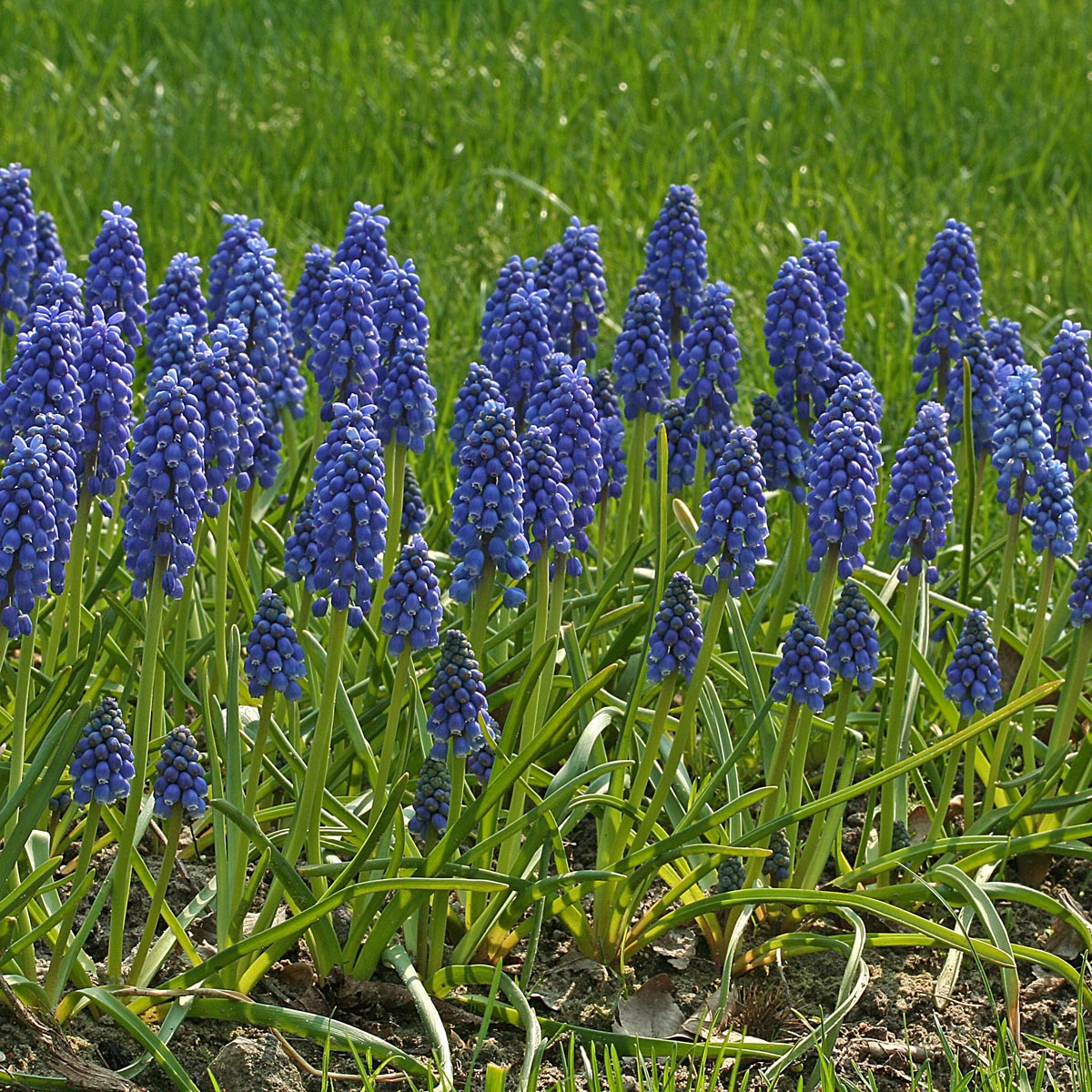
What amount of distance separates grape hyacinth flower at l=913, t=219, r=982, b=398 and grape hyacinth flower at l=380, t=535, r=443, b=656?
249cm

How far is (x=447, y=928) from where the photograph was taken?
187 inches

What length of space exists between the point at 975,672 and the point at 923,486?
0.60 m

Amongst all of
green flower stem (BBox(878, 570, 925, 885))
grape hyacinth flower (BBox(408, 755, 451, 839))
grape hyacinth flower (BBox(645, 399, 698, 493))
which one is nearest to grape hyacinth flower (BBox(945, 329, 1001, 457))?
grape hyacinth flower (BBox(645, 399, 698, 493))

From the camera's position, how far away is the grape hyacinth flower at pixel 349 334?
202 inches

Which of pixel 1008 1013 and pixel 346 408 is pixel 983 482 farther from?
pixel 346 408

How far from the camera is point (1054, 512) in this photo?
501cm

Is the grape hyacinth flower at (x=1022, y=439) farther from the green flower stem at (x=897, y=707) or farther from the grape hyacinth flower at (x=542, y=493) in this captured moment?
the grape hyacinth flower at (x=542, y=493)

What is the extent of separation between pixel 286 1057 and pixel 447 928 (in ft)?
2.43

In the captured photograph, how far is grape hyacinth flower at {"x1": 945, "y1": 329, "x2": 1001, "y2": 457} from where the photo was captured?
19.1 ft

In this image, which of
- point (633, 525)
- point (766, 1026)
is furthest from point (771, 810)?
point (633, 525)

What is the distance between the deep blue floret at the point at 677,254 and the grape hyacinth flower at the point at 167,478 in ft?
8.07

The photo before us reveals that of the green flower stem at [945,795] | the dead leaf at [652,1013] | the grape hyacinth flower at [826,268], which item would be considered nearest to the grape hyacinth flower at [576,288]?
the grape hyacinth flower at [826,268]

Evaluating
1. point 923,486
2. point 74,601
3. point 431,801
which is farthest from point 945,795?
point 74,601

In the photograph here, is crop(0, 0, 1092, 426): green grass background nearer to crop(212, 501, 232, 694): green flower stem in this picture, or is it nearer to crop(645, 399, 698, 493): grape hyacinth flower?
crop(645, 399, 698, 493): grape hyacinth flower
